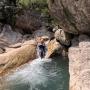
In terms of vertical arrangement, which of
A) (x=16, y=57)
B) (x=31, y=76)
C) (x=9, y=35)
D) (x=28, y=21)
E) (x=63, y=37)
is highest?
(x=63, y=37)

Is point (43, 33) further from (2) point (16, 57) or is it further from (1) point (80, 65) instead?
(1) point (80, 65)

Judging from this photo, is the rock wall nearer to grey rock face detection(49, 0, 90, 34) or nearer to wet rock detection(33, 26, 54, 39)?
grey rock face detection(49, 0, 90, 34)

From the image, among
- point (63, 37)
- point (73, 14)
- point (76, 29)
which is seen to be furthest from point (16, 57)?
point (73, 14)

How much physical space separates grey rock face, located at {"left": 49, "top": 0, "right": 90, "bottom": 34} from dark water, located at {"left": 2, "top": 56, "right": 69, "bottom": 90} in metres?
3.14

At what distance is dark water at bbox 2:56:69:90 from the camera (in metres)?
16.9

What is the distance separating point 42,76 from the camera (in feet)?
60.1

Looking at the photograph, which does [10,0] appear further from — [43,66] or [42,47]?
[43,66]

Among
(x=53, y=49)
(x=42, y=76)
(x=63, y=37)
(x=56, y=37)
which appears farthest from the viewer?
(x=53, y=49)

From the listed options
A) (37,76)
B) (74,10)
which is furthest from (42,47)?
(74,10)

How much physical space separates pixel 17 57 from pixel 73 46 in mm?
5267

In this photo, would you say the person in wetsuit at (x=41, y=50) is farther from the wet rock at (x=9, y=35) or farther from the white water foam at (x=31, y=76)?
the wet rock at (x=9, y=35)

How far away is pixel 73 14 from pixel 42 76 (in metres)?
4.86

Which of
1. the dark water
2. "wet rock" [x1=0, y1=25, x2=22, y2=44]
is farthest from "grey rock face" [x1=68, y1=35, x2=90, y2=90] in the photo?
"wet rock" [x1=0, y1=25, x2=22, y2=44]

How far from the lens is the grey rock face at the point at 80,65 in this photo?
11.8 meters
